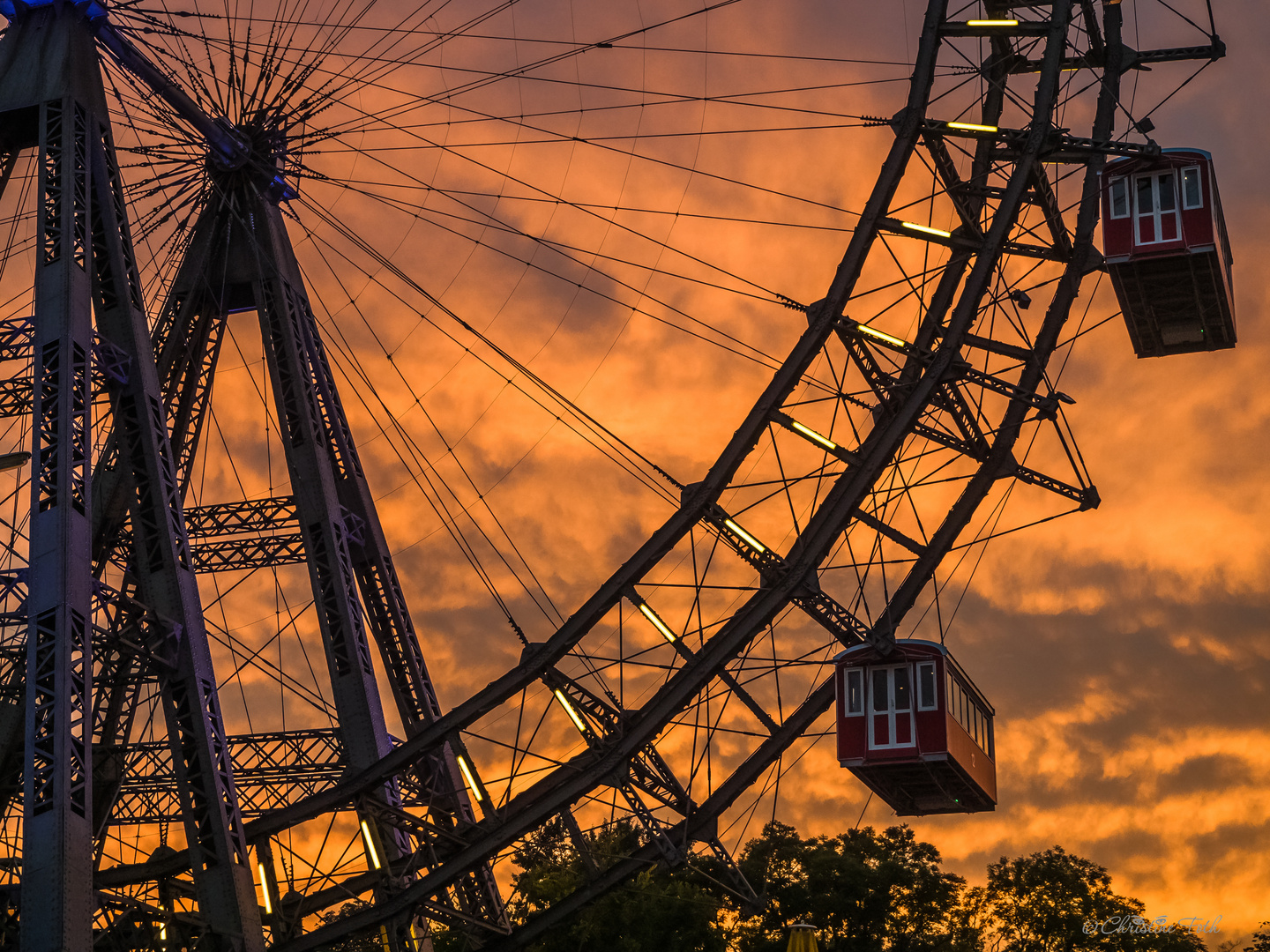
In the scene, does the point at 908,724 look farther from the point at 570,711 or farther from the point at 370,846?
the point at 370,846

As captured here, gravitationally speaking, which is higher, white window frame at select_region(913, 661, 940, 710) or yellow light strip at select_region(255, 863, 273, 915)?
white window frame at select_region(913, 661, 940, 710)

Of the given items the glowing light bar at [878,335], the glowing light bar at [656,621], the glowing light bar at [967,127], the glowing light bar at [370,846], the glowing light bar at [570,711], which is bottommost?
the glowing light bar at [370,846]

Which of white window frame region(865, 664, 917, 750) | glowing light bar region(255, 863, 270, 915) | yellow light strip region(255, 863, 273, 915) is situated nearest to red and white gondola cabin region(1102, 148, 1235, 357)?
white window frame region(865, 664, 917, 750)

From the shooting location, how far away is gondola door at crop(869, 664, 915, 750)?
20.9m

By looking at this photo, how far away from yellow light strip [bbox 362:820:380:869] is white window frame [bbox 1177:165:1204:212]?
563 inches

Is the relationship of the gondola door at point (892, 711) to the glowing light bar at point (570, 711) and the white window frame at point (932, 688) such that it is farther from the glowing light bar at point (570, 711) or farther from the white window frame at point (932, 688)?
the glowing light bar at point (570, 711)

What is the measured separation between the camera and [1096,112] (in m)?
23.5

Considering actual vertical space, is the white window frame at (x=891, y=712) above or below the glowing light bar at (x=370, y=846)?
above

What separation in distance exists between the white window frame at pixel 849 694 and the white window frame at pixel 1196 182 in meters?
8.00

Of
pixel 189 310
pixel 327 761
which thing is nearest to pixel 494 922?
pixel 327 761

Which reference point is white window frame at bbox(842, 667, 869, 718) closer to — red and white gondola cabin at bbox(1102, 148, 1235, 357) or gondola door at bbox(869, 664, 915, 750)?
gondola door at bbox(869, 664, 915, 750)

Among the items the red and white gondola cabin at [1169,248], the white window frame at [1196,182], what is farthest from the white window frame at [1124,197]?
the white window frame at [1196,182]

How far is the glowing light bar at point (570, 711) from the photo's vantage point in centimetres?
2089

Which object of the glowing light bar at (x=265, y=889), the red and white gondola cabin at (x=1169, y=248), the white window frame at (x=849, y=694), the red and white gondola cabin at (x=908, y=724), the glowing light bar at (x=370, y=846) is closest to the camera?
the red and white gondola cabin at (x=908, y=724)
